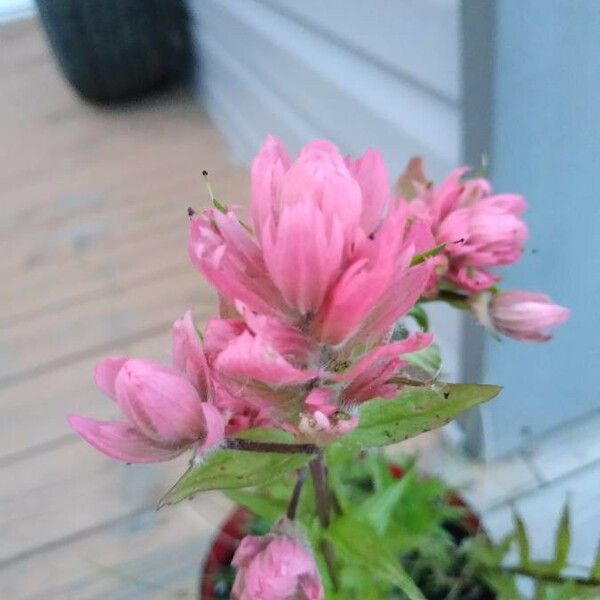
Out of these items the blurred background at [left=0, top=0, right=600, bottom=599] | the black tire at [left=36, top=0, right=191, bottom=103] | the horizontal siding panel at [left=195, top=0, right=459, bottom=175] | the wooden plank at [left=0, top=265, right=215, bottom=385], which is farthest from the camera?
the black tire at [left=36, top=0, right=191, bottom=103]

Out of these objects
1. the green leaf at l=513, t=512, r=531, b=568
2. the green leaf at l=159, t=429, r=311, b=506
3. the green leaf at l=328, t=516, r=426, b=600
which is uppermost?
the green leaf at l=159, t=429, r=311, b=506

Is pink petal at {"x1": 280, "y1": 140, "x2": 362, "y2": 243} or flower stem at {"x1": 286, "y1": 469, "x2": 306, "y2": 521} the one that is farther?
flower stem at {"x1": 286, "y1": 469, "x2": 306, "y2": 521}

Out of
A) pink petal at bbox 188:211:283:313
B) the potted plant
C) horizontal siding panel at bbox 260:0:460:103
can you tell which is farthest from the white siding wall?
pink petal at bbox 188:211:283:313

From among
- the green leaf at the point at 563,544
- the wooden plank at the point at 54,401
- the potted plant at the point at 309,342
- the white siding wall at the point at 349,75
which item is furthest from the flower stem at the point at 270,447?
the wooden plank at the point at 54,401

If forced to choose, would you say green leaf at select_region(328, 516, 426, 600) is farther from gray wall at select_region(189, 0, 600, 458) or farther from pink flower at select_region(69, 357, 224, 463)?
gray wall at select_region(189, 0, 600, 458)

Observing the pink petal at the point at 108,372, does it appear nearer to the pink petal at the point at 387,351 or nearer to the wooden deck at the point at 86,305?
the pink petal at the point at 387,351

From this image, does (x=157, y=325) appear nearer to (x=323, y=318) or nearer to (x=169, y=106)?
(x=169, y=106)

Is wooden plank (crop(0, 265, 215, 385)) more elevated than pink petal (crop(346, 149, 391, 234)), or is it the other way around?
pink petal (crop(346, 149, 391, 234))

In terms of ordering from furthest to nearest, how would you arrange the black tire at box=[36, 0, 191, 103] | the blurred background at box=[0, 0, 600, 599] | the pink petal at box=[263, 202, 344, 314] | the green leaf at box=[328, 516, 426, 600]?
the black tire at box=[36, 0, 191, 103], the blurred background at box=[0, 0, 600, 599], the green leaf at box=[328, 516, 426, 600], the pink petal at box=[263, 202, 344, 314]
